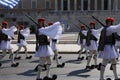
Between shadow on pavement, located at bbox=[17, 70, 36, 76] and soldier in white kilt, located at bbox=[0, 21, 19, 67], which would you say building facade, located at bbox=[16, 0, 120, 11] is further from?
shadow on pavement, located at bbox=[17, 70, 36, 76]

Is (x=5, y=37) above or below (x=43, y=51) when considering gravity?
above

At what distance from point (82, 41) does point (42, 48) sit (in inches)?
346

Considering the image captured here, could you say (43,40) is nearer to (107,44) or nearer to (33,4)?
(107,44)

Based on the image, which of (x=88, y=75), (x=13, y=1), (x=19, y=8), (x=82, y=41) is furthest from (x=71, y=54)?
(x=19, y=8)

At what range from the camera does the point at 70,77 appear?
16.1 meters

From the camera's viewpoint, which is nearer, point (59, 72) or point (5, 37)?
point (59, 72)

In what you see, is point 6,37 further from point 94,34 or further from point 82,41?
point 82,41

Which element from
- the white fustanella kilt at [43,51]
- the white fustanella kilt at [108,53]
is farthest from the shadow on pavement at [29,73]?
the white fustanella kilt at [108,53]

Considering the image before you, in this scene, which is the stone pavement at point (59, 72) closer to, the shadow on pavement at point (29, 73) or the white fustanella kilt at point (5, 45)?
the shadow on pavement at point (29, 73)

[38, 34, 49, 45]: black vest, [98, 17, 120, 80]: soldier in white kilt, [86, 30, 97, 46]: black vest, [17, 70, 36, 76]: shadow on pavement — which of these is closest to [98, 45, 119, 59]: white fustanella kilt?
[98, 17, 120, 80]: soldier in white kilt

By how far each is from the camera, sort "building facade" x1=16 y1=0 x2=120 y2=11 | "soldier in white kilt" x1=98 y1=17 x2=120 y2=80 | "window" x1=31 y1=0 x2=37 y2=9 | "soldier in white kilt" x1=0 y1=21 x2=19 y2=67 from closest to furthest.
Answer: "soldier in white kilt" x1=98 y1=17 x2=120 y2=80, "soldier in white kilt" x1=0 y1=21 x2=19 y2=67, "building facade" x1=16 y1=0 x2=120 y2=11, "window" x1=31 y1=0 x2=37 y2=9

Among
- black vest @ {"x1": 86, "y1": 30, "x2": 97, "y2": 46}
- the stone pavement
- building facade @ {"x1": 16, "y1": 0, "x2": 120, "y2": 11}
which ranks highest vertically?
building facade @ {"x1": 16, "y1": 0, "x2": 120, "y2": 11}

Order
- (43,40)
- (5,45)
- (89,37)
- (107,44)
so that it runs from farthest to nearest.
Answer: (5,45), (89,37), (43,40), (107,44)

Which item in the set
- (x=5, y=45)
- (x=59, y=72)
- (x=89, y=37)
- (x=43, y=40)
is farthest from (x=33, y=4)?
(x=43, y=40)
